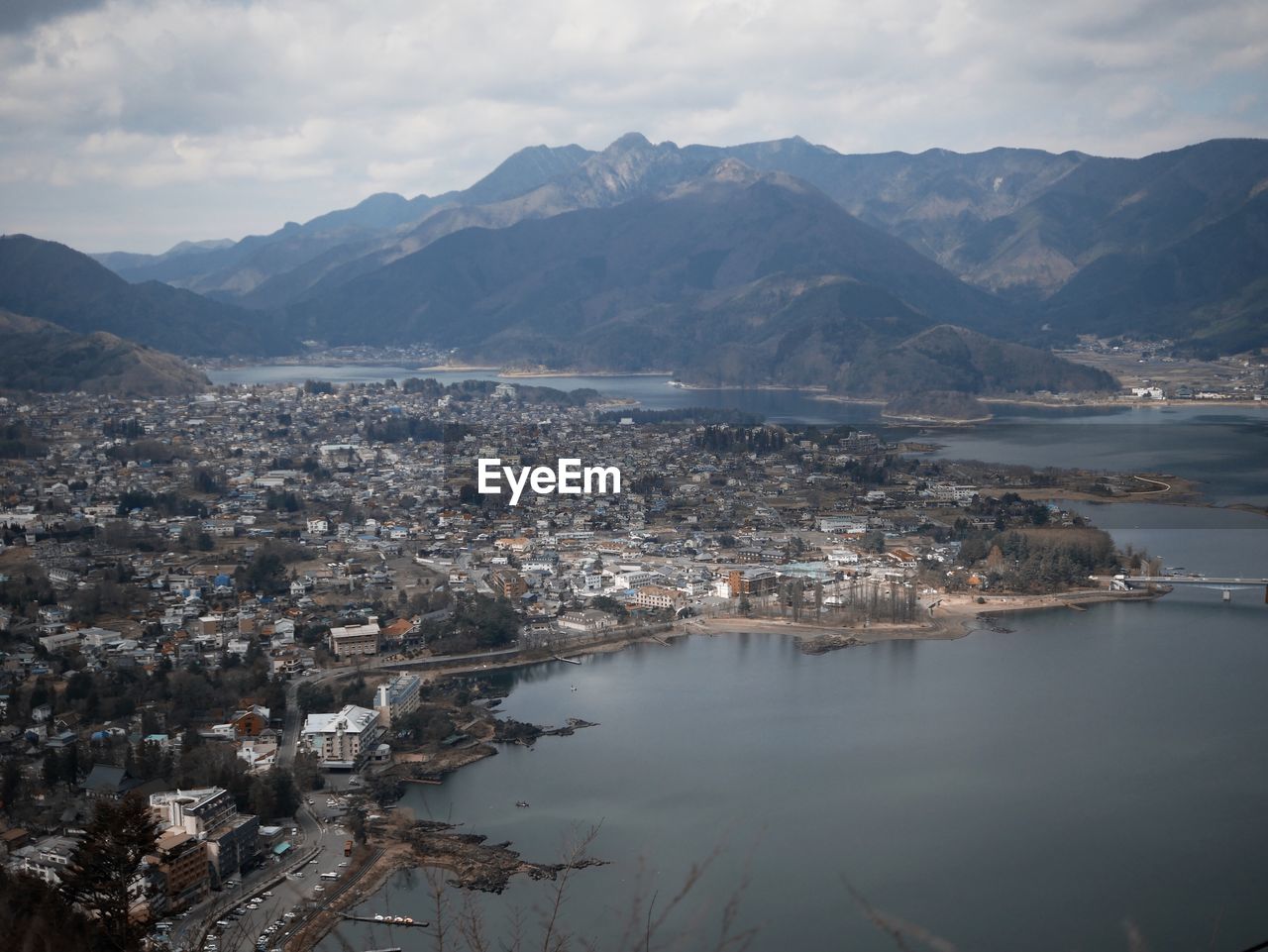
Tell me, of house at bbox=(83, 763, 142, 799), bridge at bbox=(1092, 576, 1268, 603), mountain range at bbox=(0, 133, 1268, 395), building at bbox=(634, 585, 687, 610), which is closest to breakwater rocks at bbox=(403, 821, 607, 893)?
house at bbox=(83, 763, 142, 799)

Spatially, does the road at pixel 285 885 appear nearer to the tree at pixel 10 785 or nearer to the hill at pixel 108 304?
the tree at pixel 10 785

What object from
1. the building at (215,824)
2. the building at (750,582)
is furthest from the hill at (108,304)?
the building at (215,824)

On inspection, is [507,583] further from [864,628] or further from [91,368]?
A: [91,368]

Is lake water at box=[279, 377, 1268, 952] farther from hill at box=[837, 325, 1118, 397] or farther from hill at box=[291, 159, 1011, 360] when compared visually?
hill at box=[291, 159, 1011, 360]

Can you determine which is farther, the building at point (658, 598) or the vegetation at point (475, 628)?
the building at point (658, 598)

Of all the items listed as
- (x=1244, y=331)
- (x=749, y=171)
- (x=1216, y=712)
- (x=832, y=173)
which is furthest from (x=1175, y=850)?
(x=832, y=173)

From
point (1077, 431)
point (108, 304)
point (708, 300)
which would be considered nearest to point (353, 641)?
point (1077, 431)
